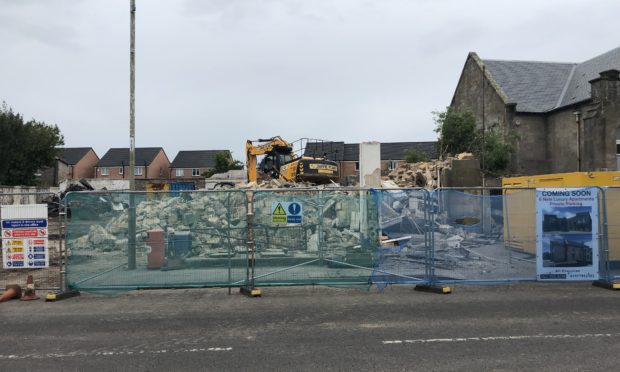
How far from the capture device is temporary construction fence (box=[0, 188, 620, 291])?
Result: 32.4ft

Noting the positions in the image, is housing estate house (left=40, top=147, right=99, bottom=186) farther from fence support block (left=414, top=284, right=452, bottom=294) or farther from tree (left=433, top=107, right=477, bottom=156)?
fence support block (left=414, top=284, right=452, bottom=294)

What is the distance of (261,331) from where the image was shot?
276 inches

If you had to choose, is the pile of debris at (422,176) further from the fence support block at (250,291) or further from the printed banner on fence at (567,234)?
the fence support block at (250,291)

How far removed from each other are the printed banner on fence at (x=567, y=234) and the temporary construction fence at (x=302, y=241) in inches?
0.9

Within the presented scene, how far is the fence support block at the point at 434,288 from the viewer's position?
9650 mm

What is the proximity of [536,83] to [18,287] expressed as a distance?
125ft

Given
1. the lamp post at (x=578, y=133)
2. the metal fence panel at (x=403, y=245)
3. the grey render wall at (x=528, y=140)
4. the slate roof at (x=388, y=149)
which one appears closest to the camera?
the metal fence panel at (x=403, y=245)

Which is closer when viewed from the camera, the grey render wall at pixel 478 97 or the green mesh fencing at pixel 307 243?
the green mesh fencing at pixel 307 243

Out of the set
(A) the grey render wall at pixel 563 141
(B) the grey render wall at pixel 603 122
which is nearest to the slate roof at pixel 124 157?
(A) the grey render wall at pixel 563 141

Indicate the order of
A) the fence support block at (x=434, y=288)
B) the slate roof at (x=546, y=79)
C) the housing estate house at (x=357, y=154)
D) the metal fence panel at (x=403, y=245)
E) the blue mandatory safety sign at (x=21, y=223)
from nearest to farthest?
the fence support block at (x=434, y=288), the blue mandatory safety sign at (x=21, y=223), the metal fence panel at (x=403, y=245), the slate roof at (x=546, y=79), the housing estate house at (x=357, y=154)

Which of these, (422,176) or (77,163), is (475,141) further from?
(77,163)

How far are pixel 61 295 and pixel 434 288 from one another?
7.40 meters

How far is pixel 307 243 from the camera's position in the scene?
33.2 feet

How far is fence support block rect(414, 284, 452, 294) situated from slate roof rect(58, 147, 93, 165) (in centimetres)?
8189
